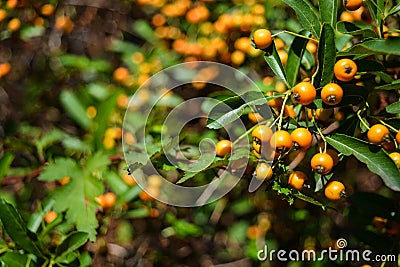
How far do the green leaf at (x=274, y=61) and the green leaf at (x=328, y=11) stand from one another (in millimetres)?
169

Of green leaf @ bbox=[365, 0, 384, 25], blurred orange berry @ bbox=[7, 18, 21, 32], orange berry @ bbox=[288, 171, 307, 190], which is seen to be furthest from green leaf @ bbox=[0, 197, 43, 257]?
blurred orange berry @ bbox=[7, 18, 21, 32]

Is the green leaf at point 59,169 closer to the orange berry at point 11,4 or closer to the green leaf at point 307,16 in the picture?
the green leaf at point 307,16

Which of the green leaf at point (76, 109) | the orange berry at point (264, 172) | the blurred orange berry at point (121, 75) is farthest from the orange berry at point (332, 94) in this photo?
the blurred orange berry at point (121, 75)

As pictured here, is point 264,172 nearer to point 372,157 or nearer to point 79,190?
point 372,157

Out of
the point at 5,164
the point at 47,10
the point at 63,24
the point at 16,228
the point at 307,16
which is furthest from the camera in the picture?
the point at 63,24

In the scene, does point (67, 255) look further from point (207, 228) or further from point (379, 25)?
point (379, 25)

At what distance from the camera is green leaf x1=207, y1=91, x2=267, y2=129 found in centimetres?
152

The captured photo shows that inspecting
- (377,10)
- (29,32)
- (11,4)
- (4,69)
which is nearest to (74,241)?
(377,10)

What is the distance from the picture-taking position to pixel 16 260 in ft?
6.37

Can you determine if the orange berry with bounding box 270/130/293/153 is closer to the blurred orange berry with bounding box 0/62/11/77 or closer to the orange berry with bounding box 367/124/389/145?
the orange berry with bounding box 367/124/389/145

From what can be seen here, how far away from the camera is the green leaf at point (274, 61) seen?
1640 mm

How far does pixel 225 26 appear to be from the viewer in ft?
9.14

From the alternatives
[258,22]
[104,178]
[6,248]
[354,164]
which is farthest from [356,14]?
[6,248]

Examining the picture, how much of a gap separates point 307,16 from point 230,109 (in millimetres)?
380
